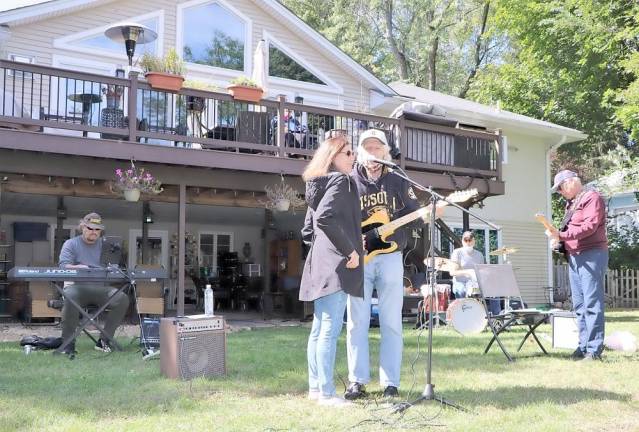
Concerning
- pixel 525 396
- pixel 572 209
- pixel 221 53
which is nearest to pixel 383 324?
pixel 525 396

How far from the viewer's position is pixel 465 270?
970 centimetres

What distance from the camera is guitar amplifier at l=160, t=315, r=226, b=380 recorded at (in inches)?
199

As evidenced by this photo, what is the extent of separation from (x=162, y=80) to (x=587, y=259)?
636 centimetres

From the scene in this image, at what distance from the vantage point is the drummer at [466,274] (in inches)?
383

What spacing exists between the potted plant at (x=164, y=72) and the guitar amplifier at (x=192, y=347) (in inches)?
206

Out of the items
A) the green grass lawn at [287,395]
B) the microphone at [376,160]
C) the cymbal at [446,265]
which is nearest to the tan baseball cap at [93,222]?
the green grass lawn at [287,395]

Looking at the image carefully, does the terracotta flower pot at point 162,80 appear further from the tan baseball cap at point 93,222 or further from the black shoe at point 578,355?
the black shoe at point 578,355

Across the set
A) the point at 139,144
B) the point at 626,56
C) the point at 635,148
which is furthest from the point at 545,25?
the point at 139,144

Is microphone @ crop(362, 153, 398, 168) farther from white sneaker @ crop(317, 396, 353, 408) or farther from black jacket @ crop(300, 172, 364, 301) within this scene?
white sneaker @ crop(317, 396, 353, 408)

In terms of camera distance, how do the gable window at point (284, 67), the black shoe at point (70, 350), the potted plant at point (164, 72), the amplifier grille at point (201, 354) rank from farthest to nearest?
the gable window at point (284, 67) → the potted plant at point (164, 72) → the black shoe at point (70, 350) → the amplifier grille at point (201, 354)

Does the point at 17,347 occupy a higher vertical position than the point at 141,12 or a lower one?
lower

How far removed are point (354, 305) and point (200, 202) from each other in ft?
23.7

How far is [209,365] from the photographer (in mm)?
5172

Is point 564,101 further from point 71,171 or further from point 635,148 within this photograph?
point 71,171
